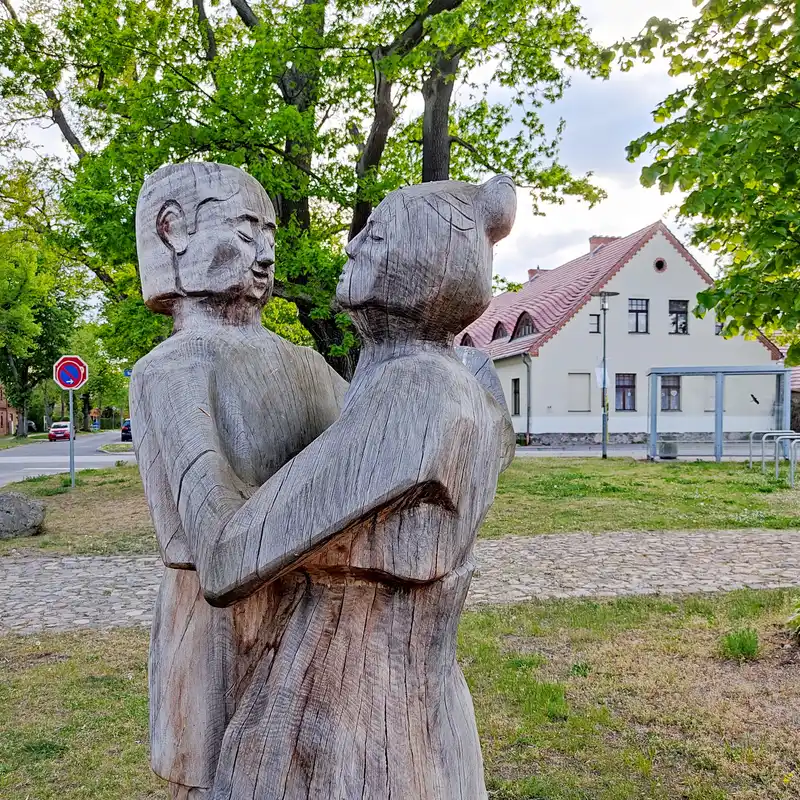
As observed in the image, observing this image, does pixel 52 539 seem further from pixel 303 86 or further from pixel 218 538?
pixel 218 538

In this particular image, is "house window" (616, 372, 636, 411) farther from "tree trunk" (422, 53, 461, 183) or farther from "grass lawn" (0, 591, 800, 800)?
"grass lawn" (0, 591, 800, 800)

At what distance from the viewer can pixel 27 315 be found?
35281 mm

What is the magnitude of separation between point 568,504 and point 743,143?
8.23m

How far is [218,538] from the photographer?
1.03 metres

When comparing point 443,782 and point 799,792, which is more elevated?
point 443,782

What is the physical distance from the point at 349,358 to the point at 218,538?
9482 mm

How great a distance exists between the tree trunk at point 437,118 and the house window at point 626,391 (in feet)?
57.1

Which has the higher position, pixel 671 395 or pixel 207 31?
pixel 207 31

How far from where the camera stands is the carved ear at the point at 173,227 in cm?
137

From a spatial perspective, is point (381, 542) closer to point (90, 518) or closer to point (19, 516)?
point (19, 516)

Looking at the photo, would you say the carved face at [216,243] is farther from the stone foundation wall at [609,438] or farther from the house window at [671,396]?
the house window at [671,396]

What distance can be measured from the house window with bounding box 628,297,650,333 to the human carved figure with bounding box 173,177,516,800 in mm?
26597

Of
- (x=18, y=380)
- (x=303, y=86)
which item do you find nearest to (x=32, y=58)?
(x=303, y=86)

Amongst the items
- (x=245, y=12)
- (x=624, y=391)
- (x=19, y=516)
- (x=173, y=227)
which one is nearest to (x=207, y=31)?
(x=245, y=12)
